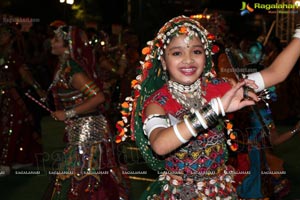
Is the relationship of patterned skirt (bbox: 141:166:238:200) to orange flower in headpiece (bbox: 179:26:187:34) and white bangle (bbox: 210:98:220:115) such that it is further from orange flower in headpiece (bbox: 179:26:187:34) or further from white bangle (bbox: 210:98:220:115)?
orange flower in headpiece (bbox: 179:26:187:34)

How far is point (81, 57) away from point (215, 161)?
2286mm

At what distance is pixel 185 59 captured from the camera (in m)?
2.95

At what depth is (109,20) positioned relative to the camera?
20375 millimetres

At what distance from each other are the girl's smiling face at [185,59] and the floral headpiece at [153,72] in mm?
34

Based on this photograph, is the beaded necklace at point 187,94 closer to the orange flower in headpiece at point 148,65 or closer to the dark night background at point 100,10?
the orange flower in headpiece at point 148,65

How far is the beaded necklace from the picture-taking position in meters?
3.10

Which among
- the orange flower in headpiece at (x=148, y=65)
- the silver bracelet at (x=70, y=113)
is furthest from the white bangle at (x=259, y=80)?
the silver bracelet at (x=70, y=113)

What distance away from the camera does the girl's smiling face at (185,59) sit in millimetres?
2951

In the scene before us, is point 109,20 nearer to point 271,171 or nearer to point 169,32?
point 271,171

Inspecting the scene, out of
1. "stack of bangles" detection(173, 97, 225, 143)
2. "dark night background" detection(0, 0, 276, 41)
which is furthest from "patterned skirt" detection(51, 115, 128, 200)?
"dark night background" detection(0, 0, 276, 41)

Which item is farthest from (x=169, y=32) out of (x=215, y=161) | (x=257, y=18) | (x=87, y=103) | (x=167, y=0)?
(x=257, y=18)

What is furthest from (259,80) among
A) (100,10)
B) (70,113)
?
(100,10)

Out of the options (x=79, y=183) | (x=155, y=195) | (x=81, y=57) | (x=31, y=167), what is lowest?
(x=31, y=167)

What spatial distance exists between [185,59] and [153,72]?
0.98 feet
